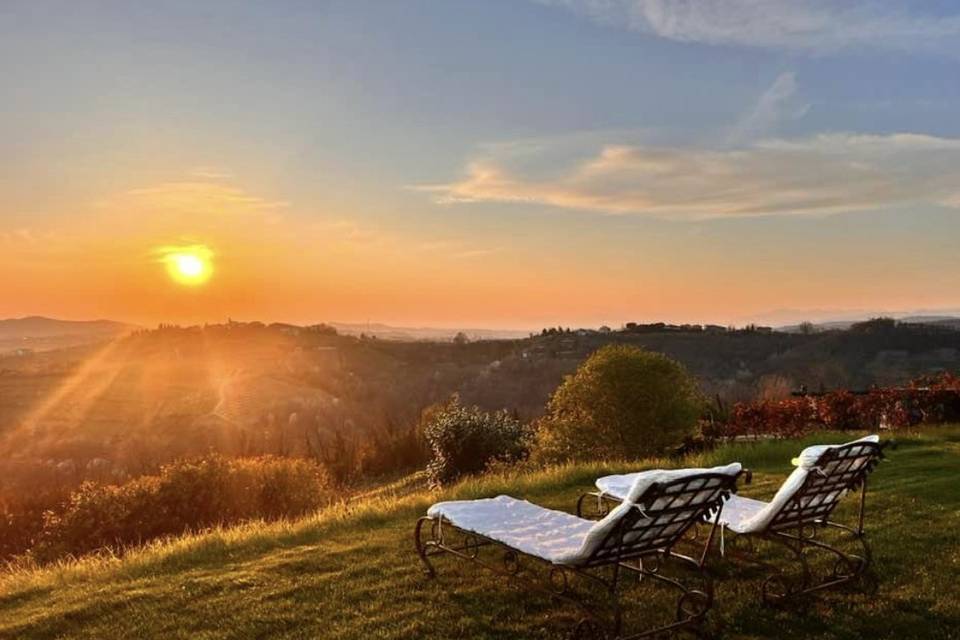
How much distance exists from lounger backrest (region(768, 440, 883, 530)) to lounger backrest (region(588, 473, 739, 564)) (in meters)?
0.62

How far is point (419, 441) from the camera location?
18.8 m

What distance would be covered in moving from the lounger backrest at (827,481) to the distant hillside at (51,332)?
4053cm

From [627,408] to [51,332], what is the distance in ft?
145

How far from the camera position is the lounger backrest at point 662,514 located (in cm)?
372

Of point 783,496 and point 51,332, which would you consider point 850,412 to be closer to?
point 783,496

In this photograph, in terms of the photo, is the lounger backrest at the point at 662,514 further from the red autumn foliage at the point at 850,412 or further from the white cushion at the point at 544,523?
the red autumn foliage at the point at 850,412

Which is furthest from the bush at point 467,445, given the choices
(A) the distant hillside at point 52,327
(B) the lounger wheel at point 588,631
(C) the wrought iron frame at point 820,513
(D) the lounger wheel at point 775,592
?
(A) the distant hillside at point 52,327

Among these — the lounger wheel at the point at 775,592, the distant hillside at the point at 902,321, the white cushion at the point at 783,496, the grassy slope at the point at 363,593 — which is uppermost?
the distant hillside at the point at 902,321

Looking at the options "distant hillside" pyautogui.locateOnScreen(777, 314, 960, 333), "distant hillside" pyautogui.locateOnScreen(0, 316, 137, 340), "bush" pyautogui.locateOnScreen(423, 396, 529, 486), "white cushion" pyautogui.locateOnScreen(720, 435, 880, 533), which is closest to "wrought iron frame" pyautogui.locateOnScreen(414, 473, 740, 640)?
"white cushion" pyautogui.locateOnScreen(720, 435, 880, 533)

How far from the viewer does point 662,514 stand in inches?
151

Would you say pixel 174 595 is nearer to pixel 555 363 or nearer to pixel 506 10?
pixel 506 10

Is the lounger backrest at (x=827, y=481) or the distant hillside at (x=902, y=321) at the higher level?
the distant hillside at (x=902, y=321)

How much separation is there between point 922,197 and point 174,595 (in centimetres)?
1745

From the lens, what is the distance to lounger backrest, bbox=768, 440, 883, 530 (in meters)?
4.37
